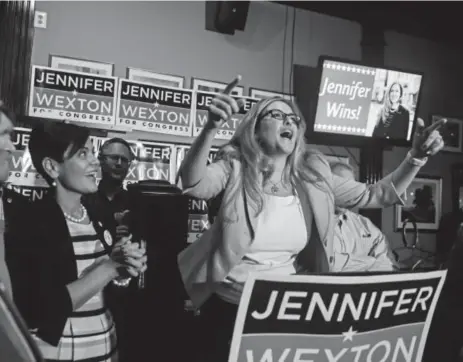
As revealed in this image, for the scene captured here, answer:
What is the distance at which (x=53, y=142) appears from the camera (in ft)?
5.09

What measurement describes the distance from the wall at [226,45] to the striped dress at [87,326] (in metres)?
1.93

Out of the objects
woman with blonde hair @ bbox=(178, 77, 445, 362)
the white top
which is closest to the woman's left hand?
woman with blonde hair @ bbox=(178, 77, 445, 362)

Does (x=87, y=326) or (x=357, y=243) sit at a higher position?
(x=357, y=243)

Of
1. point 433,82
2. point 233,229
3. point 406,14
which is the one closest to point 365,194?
point 233,229

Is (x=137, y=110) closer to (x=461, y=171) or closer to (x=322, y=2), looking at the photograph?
(x=322, y=2)

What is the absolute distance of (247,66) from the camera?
3738 mm

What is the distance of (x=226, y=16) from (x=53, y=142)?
229 centimetres


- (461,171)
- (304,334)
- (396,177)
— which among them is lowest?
(304,334)

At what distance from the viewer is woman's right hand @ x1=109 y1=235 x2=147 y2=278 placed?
1256 millimetres

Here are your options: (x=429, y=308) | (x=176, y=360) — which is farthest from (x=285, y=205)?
(x=176, y=360)

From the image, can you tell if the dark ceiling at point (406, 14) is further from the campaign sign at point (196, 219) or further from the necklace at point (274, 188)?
the necklace at point (274, 188)

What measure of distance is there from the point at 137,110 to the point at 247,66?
1.06 metres

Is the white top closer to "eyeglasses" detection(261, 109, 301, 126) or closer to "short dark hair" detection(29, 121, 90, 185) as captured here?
"eyeglasses" detection(261, 109, 301, 126)

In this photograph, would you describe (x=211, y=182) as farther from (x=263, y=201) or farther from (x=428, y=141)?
(x=428, y=141)
